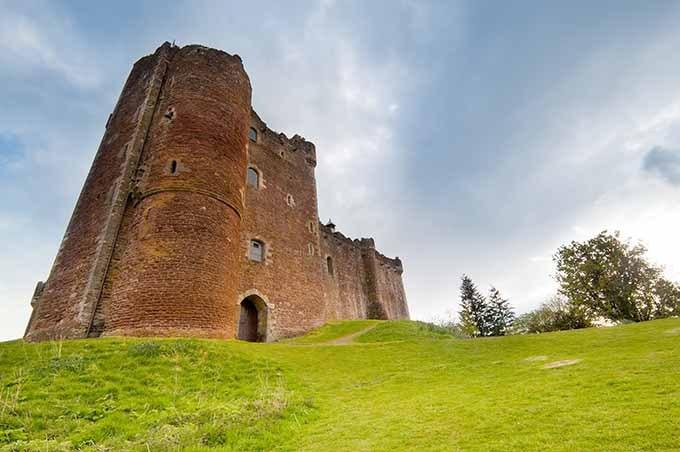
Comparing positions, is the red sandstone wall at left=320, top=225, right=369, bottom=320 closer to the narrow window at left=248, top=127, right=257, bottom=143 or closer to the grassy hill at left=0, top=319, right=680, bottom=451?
the narrow window at left=248, top=127, right=257, bottom=143

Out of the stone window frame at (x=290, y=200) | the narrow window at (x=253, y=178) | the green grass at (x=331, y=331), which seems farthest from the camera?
the stone window frame at (x=290, y=200)

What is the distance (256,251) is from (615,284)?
1166 inches

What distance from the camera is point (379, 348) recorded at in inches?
552

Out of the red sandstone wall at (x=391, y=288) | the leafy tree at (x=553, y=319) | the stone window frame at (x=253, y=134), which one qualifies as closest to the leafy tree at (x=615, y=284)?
the leafy tree at (x=553, y=319)

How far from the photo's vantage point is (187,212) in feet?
48.6

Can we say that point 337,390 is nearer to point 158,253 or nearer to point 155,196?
point 158,253

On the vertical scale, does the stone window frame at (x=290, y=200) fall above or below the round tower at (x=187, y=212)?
above

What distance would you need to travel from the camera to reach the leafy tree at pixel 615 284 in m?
29.8

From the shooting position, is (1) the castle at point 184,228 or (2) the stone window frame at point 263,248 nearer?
(1) the castle at point 184,228

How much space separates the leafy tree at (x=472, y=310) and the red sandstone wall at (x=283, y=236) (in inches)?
872

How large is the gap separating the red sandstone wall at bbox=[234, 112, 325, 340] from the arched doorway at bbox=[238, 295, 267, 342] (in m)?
0.31

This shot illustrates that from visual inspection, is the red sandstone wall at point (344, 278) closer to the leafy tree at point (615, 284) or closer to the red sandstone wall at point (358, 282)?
the red sandstone wall at point (358, 282)

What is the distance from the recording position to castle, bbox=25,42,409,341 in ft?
44.5

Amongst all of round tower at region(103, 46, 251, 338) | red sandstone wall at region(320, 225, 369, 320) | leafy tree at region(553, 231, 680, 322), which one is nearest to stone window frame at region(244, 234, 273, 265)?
round tower at region(103, 46, 251, 338)
